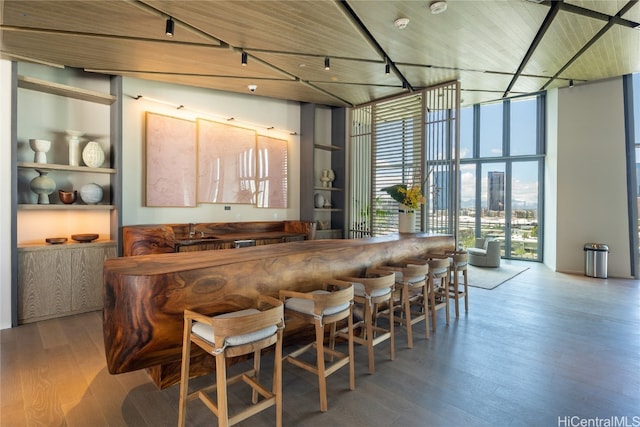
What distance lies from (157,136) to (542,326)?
5814mm

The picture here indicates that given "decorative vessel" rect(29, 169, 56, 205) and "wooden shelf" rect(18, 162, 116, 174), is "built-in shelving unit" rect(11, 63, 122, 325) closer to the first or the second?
"wooden shelf" rect(18, 162, 116, 174)

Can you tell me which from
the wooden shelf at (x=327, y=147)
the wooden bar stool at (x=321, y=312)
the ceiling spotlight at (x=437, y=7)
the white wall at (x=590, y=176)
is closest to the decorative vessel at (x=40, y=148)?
the wooden bar stool at (x=321, y=312)

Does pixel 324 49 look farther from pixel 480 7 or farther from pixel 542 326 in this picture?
pixel 542 326

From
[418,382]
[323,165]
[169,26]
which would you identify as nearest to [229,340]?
[418,382]

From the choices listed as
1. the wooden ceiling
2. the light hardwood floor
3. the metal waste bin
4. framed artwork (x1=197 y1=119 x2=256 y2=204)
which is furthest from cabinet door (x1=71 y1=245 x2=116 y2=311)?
the metal waste bin

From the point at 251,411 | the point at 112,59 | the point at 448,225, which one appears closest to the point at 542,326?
the point at 448,225

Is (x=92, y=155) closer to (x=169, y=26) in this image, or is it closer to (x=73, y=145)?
(x=73, y=145)

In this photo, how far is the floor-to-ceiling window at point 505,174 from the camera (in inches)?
313

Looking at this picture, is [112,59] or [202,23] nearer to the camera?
[202,23]

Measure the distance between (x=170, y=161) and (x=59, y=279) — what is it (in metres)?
2.14

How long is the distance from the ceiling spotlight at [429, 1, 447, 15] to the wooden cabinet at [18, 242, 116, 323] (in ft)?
15.7

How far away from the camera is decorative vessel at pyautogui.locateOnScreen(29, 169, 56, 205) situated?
3814 mm

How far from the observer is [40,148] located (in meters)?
3.80

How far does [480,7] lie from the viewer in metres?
3.18
